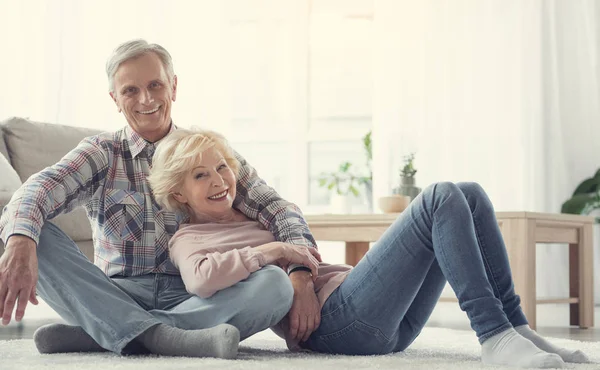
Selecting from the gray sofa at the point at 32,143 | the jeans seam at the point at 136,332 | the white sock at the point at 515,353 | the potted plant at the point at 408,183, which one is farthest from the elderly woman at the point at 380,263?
the potted plant at the point at 408,183

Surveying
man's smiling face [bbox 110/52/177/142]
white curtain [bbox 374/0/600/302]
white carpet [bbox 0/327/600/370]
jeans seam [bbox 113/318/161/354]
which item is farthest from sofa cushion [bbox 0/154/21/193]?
white curtain [bbox 374/0/600/302]

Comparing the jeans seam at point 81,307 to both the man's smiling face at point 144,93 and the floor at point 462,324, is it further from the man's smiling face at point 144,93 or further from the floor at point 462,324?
the floor at point 462,324

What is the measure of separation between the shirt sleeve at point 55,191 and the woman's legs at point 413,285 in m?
0.59

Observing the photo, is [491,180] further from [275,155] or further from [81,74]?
[81,74]

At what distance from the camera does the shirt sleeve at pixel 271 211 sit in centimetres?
192

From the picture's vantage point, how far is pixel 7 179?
3182 millimetres

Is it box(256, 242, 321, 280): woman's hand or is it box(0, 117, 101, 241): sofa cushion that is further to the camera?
box(0, 117, 101, 241): sofa cushion

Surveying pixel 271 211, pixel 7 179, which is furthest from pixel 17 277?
pixel 7 179

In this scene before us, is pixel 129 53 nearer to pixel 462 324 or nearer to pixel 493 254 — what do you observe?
pixel 493 254

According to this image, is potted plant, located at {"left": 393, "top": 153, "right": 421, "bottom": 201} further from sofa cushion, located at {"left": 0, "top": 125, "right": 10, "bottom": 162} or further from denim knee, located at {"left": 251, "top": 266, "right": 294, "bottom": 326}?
denim knee, located at {"left": 251, "top": 266, "right": 294, "bottom": 326}

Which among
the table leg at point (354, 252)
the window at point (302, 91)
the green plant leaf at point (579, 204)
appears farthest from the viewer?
the window at point (302, 91)

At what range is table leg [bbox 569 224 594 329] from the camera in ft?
12.0

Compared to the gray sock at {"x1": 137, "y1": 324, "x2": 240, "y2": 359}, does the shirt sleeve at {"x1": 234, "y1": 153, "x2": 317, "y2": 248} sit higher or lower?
higher

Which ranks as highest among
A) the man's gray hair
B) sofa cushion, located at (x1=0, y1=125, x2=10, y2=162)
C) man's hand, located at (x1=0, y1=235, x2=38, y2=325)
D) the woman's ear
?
the man's gray hair
